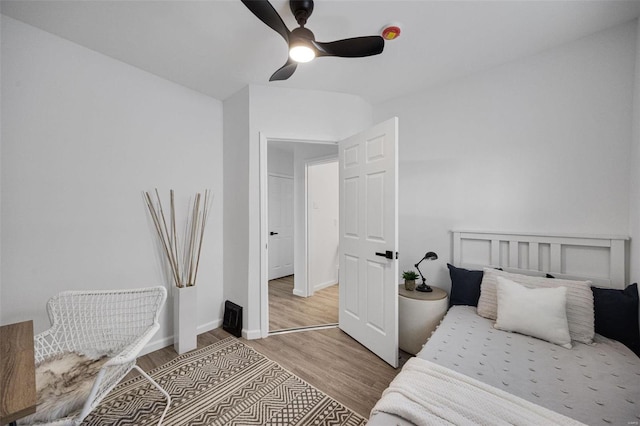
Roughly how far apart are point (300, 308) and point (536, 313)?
2.49m

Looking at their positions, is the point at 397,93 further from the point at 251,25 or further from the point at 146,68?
the point at 146,68

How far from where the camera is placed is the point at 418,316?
2.17 metres

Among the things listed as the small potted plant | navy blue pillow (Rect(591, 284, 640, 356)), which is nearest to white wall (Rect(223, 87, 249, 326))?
the small potted plant

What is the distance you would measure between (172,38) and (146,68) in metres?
0.60

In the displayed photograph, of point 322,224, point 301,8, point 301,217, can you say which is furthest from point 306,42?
point 322,224

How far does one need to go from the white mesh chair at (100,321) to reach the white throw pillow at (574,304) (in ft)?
7.30

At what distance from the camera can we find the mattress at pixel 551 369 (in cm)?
103

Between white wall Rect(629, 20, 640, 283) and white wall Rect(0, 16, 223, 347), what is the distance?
3473 mm

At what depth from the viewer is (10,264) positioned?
5.53 ft

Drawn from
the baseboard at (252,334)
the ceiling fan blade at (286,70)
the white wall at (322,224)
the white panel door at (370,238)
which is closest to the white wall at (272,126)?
the baseboard at (252,334)

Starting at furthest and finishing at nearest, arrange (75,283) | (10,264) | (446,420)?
(75,283) < (10,264) < (446,420)

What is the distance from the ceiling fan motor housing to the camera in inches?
56.2

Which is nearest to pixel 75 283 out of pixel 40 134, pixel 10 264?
pixel 10 264

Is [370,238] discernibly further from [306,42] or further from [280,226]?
[280,226]
